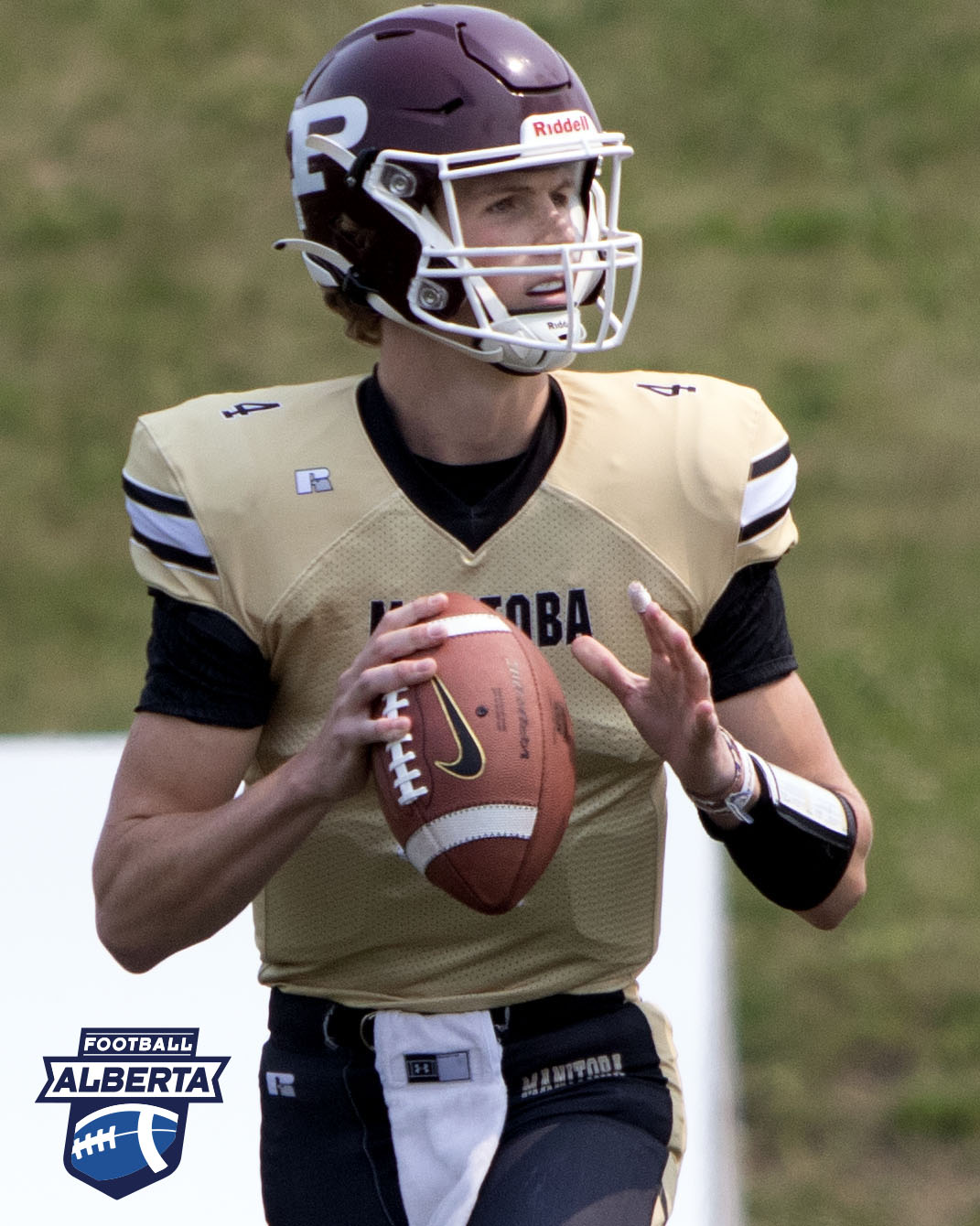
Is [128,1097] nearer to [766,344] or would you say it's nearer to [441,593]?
[441,593]

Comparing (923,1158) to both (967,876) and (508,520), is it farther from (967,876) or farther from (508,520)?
(508,520)

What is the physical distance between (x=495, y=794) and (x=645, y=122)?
7486 mm

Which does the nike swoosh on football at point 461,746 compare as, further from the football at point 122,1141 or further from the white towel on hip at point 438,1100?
the football at point 122,1141

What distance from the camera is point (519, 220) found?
9.09 feet

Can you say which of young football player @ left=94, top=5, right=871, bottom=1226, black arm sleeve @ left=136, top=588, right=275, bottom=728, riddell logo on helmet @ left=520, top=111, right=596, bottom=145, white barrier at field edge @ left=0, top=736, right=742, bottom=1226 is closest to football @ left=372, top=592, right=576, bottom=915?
young football player @ left=94, top=5, right=871, bottom=1226

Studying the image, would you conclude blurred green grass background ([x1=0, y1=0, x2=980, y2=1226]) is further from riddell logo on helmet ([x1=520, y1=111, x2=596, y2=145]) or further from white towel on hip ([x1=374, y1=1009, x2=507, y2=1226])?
riddell logo on helmet ([x1=520, y1=111, x2=596, y2=145])

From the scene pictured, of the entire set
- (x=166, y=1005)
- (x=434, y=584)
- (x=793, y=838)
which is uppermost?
(x=434, y=584)

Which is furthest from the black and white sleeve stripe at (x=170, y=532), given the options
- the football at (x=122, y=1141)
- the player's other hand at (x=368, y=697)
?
the football at (x=122, y=1141)

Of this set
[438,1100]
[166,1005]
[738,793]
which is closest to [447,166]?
[738,793]

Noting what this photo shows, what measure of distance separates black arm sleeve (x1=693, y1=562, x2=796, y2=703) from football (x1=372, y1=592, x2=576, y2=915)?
38 cm

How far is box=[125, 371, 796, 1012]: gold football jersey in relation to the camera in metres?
2.78

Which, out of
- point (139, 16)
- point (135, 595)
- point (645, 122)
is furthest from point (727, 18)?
point (135, 595)

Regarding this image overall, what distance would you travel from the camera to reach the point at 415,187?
279 centimetres

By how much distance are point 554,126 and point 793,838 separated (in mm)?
1011
